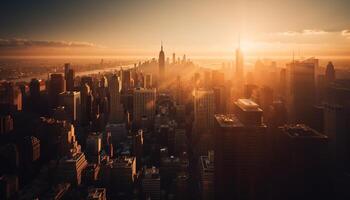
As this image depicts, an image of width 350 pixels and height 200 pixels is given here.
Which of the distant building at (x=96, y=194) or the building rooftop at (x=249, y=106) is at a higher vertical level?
the building rooftop at (x=249, y=106)

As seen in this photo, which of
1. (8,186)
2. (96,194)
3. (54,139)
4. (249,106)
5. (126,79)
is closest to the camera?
(249,106)

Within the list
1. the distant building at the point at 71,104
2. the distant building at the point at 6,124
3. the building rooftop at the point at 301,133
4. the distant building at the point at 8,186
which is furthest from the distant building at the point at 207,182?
the distant building at the point at 71,104

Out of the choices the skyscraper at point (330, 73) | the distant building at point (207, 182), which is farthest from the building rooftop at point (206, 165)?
the skyscraper at point (330, 73)

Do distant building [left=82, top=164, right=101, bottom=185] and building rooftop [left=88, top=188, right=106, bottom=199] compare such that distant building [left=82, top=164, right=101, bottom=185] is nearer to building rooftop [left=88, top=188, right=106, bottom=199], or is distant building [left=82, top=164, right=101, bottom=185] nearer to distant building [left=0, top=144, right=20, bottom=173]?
building rooftop [left=88, top=188, right=106, bottom=199]

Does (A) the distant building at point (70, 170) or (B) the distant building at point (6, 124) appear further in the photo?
(A) the distant building at point (70, 170)

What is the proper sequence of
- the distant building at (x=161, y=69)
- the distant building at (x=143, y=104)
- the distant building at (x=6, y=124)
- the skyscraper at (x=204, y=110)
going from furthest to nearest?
the distant building at (x=161, y=69) → the distant building at (x=143, y=104) → the skyscraper at (x=204, y=110) → the distant building at (x=6, y=124)

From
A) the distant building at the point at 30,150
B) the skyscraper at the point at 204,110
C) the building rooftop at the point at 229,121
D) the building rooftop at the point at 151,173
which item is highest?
the building rooftop at the point at 229,121

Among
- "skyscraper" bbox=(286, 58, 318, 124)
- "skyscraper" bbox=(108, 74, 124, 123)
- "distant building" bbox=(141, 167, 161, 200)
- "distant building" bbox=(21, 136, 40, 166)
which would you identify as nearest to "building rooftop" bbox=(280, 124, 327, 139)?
"skyscraper" bbox=(286, 58, 318, 124)

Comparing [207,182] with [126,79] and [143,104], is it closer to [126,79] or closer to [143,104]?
[143,104]

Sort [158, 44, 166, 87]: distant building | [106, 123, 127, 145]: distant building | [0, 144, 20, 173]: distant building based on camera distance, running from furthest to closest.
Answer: [158, 44, 166, 87]: distant building → [106, 123, 127, 145]: distant building → [0, 144, 20, 173]: distant building

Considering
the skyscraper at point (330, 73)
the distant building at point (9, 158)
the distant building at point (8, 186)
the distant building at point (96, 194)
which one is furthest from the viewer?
the skyscraper at point (330, 73)

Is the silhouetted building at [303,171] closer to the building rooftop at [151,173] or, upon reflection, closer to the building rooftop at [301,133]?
the building rooftop at [301,133]

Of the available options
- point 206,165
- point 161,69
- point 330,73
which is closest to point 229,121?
point 206,165
